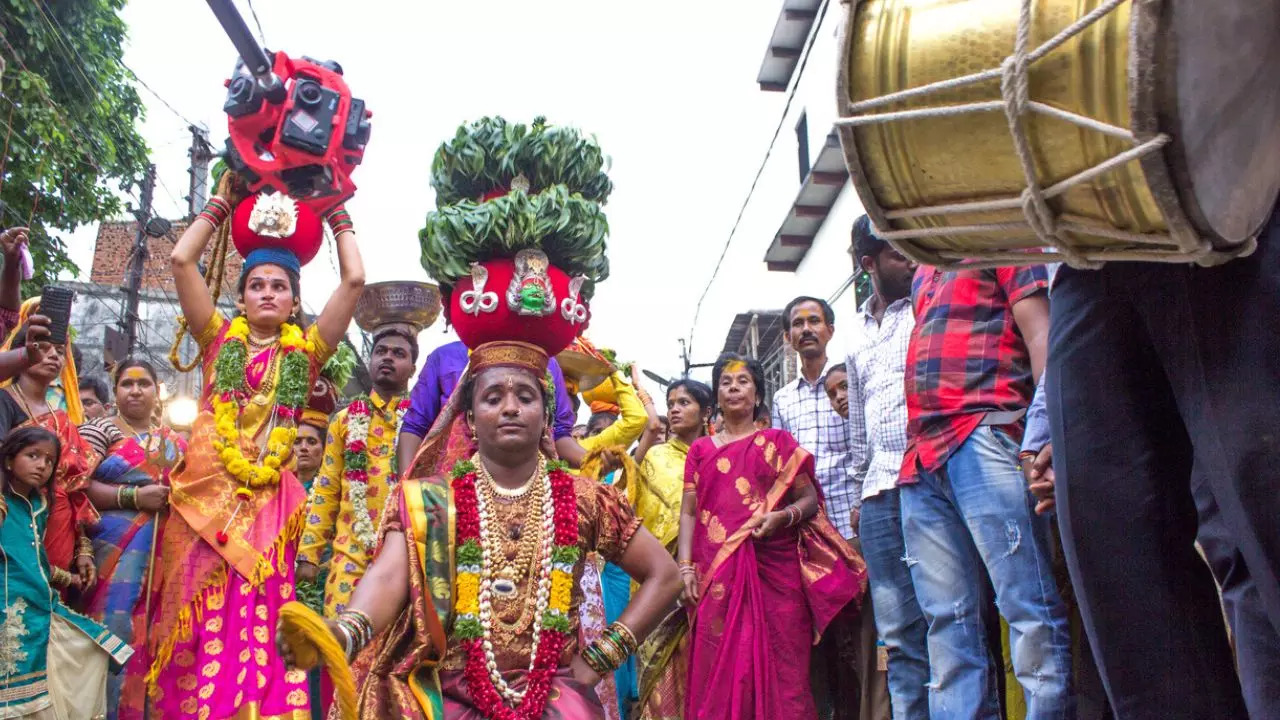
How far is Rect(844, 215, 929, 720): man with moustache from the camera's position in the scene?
4.39 metres

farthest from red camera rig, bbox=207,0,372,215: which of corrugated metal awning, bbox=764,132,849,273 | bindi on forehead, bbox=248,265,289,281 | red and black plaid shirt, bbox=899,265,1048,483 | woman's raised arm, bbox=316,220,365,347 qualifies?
corrugated metal awning, bbox=764,132,849,273

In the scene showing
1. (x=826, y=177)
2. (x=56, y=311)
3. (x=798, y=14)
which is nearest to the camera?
(x=56, y=311)

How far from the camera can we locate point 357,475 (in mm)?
6008

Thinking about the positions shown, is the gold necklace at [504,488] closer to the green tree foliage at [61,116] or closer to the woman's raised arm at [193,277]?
the woman's raised arm at [193,277]

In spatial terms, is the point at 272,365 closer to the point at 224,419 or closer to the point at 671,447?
the point at 224,419

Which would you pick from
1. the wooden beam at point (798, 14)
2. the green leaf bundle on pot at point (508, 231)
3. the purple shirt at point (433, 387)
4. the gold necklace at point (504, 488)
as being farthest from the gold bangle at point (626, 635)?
the wooden beam at point (798, 14)

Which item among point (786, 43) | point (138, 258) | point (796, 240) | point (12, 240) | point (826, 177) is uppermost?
point (786, 43)

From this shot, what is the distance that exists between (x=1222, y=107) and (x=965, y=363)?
2.44 meters

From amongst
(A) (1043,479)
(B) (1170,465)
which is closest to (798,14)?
(A) (1043,479)

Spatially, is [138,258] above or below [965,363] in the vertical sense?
above

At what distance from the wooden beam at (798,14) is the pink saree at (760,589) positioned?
45.9 ft

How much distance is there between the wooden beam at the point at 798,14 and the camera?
18.5 m

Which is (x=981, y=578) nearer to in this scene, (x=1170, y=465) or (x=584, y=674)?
(x=584, y=674)

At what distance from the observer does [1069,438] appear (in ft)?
6.98
